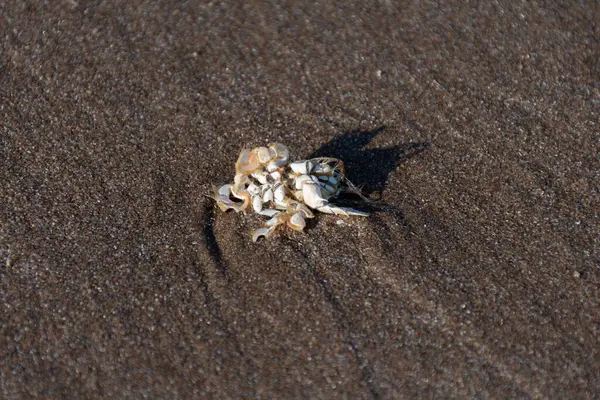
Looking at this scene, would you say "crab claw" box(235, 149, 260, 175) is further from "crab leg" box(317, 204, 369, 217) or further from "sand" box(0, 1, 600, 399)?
"crab leg" box(317, 204, 369, 217)

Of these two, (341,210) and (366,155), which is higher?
(341,210)

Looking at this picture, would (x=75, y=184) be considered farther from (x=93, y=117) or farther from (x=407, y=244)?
(x=407, y=244)

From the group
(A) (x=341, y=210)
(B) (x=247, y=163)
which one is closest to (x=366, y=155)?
(A) (x=341, y=210)

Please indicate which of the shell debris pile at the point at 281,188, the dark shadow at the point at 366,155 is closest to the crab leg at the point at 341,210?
the shell debris pile at the point at 281,188

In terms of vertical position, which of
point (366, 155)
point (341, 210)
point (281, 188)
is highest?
point (281, 188)

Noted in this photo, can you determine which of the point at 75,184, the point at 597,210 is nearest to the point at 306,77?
the point at 75,184

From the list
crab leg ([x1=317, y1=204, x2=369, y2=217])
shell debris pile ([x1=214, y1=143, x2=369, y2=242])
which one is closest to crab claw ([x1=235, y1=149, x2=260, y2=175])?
shell debris pile ([x1=214, y1=143, x2=369, y2=242])

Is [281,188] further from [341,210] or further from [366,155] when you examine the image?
[366,155]
